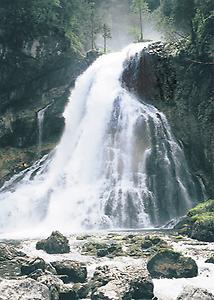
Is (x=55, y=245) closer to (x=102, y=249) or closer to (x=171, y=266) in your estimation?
(x=102, y=249)

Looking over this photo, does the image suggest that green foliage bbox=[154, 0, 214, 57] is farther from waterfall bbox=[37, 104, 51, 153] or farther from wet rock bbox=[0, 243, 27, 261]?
wet rock bbox=[0, 243, 27, 261]

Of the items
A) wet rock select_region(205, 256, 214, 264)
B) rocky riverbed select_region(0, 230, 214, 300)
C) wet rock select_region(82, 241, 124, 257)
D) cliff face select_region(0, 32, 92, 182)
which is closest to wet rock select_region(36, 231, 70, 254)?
rocky riverbed select_region(0, 230, 214, 300)

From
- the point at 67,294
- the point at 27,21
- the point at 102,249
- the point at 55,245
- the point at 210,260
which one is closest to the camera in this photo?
the point at 67,294

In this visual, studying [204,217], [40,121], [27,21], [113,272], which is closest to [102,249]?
[113,272]

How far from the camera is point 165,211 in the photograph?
34.1 meters

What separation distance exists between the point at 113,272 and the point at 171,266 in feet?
9.24

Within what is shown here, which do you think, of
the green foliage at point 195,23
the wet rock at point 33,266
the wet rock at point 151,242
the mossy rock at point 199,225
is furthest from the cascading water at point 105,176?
the wet rock at point 33,266

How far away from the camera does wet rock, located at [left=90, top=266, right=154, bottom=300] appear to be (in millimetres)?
15023

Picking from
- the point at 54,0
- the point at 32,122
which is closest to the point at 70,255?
the point at 32,122

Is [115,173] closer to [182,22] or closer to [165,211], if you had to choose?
[165,211]

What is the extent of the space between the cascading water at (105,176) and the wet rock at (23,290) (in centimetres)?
1624

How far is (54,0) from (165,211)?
27.7 m

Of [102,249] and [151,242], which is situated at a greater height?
[102,249]

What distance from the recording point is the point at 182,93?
41719 mm
